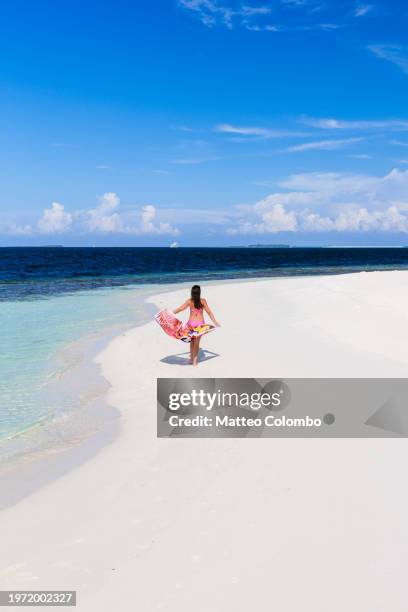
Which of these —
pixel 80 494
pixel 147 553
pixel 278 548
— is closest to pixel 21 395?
pixel 80 494

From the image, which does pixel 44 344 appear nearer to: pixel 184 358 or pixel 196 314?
pixel 184 358

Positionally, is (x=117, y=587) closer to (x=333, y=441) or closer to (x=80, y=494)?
(x=80, y=494)

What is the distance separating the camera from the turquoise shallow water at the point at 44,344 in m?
10.0

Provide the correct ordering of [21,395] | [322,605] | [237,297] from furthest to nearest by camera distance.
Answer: [237,297], [21,395], [322,605]

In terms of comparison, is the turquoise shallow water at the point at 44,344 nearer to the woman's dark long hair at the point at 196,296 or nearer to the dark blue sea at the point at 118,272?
the woman's dark long hair at the point at 196,296

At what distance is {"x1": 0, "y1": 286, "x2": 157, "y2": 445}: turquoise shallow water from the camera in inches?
395

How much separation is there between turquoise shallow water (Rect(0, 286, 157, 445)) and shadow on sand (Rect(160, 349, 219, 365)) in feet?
8.77

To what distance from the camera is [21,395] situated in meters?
10.9

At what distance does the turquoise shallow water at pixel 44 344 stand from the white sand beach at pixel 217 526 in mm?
1876

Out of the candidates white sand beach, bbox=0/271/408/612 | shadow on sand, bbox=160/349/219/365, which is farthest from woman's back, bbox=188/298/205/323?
white sand beach, bbox=0/271/408/612

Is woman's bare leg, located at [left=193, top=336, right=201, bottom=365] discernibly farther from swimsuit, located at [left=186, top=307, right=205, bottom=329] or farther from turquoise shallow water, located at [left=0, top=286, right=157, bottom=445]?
turquoise shallow water, located at [left=0, top=286, right=157, bottom=445]

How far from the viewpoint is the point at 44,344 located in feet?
55.9

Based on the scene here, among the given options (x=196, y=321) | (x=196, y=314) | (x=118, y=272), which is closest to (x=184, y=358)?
(x=196, y=321)

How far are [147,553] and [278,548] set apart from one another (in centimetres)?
129
